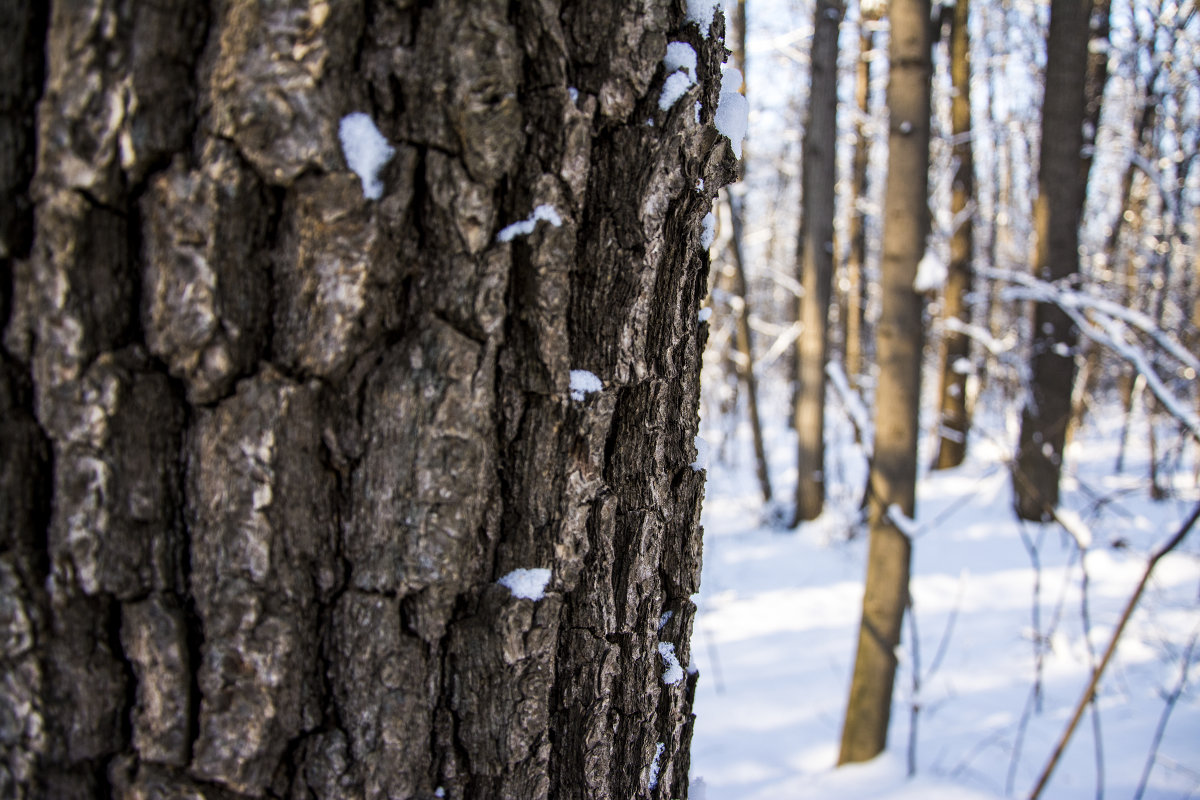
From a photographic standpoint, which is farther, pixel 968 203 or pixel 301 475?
pixel 968 203

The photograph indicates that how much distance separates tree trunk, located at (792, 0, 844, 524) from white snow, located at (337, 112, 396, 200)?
7161mm

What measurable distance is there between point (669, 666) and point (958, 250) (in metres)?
10.1

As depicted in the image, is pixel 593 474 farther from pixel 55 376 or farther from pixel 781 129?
pixel 781 129

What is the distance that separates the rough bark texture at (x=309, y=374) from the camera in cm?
60

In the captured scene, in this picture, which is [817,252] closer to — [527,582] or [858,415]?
[858,415]

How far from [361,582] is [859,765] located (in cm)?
317

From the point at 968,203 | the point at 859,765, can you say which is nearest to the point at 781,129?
the point at 968,203

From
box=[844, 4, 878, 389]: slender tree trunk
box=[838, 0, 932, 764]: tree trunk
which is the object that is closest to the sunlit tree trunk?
box=[844, 4, 878, 389]: slender tree trunk

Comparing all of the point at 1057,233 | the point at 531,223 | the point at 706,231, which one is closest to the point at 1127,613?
the point at 706,231

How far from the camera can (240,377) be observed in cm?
63

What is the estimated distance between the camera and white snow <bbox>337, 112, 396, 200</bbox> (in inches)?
24.7

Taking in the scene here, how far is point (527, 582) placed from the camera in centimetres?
74

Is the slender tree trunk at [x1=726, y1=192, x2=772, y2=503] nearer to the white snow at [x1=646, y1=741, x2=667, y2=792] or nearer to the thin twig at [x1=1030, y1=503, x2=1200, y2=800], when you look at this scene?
the thin twig at [x1=1030, y1=503, x2=1200, y2=800]

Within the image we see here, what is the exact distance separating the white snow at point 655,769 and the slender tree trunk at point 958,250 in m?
9.54
